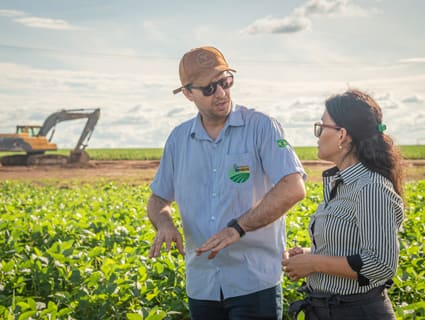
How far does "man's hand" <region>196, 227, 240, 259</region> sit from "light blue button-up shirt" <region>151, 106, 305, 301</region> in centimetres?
→ 22

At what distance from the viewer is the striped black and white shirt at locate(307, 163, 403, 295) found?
266cm

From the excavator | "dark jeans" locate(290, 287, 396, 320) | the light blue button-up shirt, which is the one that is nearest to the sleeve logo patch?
the light blue button-up shirt

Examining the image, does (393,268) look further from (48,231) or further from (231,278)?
(48,231)

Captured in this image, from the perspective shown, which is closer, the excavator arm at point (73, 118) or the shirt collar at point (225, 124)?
the shirt collar at point (225, 124)

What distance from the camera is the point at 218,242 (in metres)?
3.10

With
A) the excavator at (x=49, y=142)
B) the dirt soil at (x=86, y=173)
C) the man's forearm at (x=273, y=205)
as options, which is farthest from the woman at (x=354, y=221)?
the excavator at (x=49, y=142)

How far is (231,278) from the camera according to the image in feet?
11.0

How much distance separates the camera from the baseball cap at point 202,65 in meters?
3.48

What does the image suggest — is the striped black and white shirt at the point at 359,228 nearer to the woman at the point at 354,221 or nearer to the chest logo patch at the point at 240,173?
the woman at the point at 354,221

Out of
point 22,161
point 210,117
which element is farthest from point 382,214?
point 22,161

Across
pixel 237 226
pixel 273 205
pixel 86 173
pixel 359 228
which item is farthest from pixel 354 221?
pixel 86 173

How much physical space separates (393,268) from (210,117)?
4.34 ft

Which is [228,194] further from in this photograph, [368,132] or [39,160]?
[39,160]

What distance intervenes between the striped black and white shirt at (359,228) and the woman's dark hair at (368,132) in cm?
7
